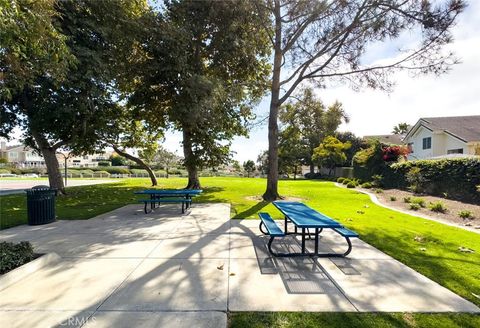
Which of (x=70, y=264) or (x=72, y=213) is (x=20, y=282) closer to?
(x=70, y=264)

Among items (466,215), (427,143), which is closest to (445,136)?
(427,143)

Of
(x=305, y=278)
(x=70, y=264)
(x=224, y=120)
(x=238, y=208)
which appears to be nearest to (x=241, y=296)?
(x=305, y=278)

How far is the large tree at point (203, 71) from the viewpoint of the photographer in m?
13.9

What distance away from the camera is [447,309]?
3734mm

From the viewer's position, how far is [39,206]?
8.56m

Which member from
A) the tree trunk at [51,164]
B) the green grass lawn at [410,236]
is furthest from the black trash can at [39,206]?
the tree trunk at [51,164]

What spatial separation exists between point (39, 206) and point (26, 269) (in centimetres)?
465


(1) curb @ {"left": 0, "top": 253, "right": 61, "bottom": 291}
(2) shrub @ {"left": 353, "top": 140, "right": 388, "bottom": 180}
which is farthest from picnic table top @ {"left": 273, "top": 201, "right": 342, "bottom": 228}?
(2) shrub @ {"left": 353, "top": 140, "right": 388, "bottom": 180}

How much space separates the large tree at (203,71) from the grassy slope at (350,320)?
10.7 meters

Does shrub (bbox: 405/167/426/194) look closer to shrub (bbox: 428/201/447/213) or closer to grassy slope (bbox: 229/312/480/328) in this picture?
shrub (bbox: 428/201/447/213)

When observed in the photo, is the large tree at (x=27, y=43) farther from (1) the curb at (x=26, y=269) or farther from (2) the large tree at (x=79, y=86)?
(2) the large tree at (x=79, y=86)

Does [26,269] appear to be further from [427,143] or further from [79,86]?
[427,143]

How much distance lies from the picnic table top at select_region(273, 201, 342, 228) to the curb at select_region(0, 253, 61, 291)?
4344 mm

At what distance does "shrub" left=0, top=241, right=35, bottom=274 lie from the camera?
14.9 ft
